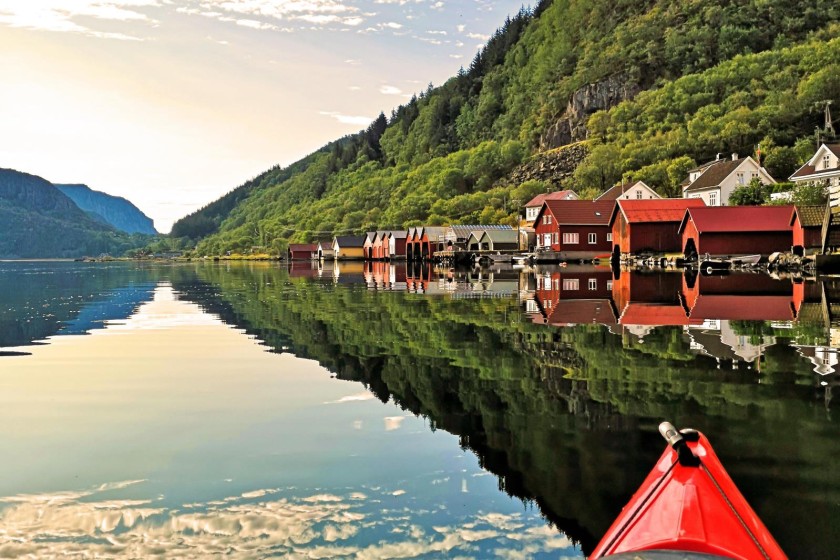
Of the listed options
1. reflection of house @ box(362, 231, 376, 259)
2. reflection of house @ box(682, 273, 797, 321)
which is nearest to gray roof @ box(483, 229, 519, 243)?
reflection of house @ box(362, 231, 376, 259)

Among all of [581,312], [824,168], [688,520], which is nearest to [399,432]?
[688,520]

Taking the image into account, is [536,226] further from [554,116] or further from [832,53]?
[554,116]

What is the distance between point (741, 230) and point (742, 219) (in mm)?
915

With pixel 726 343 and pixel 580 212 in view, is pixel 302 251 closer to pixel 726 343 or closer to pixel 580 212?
pixel 580 212

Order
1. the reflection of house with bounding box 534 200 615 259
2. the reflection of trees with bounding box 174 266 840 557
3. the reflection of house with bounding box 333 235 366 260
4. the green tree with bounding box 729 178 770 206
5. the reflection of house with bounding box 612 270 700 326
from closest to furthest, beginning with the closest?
1. the reflection of trees with bounding box 174 266 840 557
2. the reflection of house with bounding box 612 270 700 326
3. the green tree with bounding box 729 178 770 206
4. the reflection of house with bounding box 534 200 615 259
5. the reflection of house with bounding box 333 235 366 260

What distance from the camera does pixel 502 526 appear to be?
6516 millimetres

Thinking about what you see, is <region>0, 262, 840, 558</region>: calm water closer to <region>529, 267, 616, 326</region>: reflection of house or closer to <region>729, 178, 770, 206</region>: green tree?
<region>529, 267, 616, 326</region>: reflection of house

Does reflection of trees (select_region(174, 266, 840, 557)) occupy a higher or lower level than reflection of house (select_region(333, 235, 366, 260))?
lower

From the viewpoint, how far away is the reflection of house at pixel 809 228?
49156 mm

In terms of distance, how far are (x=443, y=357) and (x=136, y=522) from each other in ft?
31.0

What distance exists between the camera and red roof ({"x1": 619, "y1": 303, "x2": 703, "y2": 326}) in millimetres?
20344

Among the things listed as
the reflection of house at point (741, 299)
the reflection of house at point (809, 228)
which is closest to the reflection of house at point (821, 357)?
the reflection of house at point (741, 299)

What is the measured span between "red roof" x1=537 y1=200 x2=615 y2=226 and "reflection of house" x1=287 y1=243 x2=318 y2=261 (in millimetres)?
97838

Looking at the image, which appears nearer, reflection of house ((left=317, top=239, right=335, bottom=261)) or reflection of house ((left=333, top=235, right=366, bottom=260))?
reflection of house ((left=333, top=235, right=366, bottom=260))
